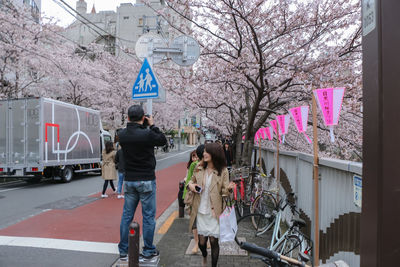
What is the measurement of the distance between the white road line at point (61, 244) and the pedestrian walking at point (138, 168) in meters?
1.01

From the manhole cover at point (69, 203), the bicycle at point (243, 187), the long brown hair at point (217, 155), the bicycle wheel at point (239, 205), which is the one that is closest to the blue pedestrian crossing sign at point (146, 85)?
the long brown hair at point (217, 155)

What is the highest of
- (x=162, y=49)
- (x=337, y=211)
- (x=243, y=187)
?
(x=162, y=49)

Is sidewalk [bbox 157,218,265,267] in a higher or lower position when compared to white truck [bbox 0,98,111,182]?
lower

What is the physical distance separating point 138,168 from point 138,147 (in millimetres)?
264

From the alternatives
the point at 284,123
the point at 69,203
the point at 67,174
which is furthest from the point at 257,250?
the point at 67,174

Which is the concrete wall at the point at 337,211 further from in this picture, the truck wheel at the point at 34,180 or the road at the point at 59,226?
the truck wheel at the point at 34,180

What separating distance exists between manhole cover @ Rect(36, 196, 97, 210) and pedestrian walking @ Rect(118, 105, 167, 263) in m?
4.41

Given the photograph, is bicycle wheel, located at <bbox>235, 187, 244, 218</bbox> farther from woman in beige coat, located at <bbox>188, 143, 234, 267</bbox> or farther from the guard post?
the guard post

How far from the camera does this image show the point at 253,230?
16.3 feet

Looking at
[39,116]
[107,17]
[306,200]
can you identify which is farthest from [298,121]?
[107,17]

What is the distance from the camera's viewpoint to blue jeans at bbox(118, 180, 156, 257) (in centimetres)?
358

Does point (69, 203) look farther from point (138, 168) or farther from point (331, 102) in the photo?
point (331, 102)

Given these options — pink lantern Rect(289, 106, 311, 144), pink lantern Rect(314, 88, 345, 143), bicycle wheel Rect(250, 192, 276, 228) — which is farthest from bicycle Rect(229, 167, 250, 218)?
pink lantern Rect(314, 88, 345, 143)

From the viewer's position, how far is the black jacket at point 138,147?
351 cm
